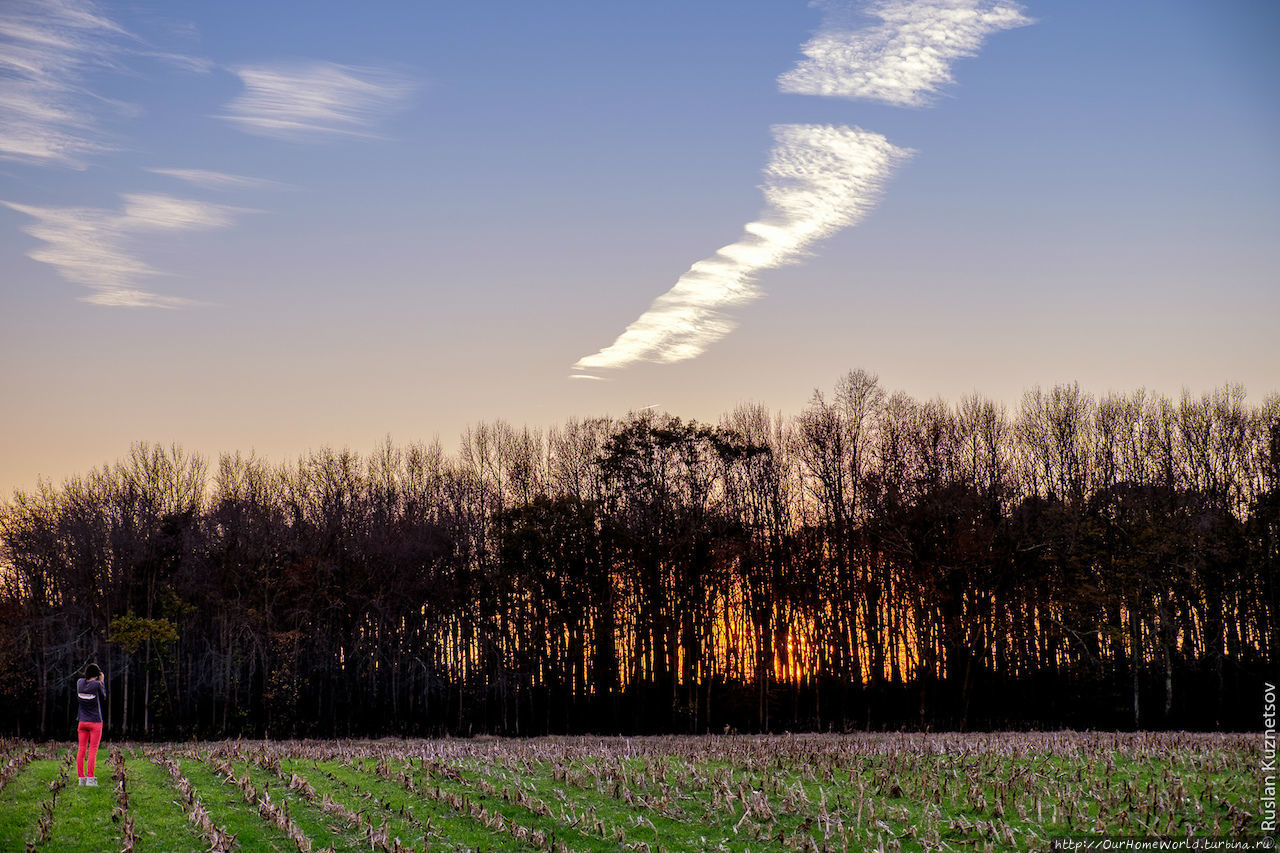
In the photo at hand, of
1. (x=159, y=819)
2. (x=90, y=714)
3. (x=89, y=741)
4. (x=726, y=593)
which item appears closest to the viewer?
(x=159, y=819)

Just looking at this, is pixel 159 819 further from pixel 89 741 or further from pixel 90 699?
pixel 89 741

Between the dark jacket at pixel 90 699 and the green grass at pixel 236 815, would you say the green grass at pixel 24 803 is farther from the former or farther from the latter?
the green grass at pixel 236 815

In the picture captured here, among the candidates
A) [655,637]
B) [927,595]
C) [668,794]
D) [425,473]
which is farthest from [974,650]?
[425,473]

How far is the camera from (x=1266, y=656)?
57219 millimetres

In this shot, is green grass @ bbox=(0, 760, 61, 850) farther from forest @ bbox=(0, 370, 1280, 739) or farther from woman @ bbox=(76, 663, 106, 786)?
forest @ bbox=(0, 370, 1280, 739)

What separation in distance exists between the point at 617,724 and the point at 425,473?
36.2 m

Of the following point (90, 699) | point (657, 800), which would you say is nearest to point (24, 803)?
point (90, 699)

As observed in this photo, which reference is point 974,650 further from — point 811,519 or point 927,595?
point 811,519

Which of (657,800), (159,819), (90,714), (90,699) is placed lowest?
(657,800)

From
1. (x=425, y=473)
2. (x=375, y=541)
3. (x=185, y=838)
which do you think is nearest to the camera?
(x=185, y=838)

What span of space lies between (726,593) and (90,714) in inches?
1935

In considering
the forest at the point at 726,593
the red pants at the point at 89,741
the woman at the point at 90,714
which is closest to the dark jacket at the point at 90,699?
the woman at the point at 90,714

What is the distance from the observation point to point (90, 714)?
64.2 feet

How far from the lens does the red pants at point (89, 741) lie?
19.9 m
